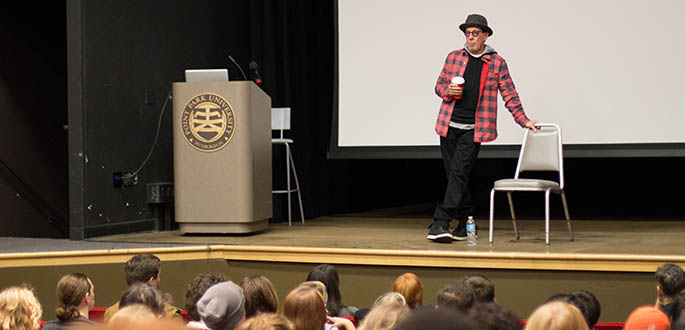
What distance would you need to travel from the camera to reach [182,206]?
A: 16.0 feet

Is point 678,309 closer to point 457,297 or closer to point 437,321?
point 457,297

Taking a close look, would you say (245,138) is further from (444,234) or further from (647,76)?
(647,76)

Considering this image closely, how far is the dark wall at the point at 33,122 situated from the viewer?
226 inches

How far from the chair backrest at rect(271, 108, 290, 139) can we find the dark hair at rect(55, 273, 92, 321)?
129 inches

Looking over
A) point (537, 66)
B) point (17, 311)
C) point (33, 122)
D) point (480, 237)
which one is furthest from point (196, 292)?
point (33, 122)

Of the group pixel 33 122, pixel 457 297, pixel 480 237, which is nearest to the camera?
pixel 457 297

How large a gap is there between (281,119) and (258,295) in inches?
132

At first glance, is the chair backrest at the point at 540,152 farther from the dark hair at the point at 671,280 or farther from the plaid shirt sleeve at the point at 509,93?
the dark hair at the point at 671,280

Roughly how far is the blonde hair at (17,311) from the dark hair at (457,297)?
1.21 metres

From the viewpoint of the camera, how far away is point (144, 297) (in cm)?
242

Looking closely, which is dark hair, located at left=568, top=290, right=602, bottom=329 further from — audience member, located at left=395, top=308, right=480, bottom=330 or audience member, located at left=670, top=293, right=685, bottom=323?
audience member, located at left=395, top=308, right=480, bottom=330

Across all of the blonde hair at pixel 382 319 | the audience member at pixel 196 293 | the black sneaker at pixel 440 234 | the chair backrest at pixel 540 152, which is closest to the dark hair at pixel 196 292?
the audience member at pixel 196 293

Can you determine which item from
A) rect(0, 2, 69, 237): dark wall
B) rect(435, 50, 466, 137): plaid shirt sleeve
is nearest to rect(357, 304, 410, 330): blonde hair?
rect(435, 50, 466, 137): plaid shirt sleeve

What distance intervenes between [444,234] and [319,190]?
239 centimetres
